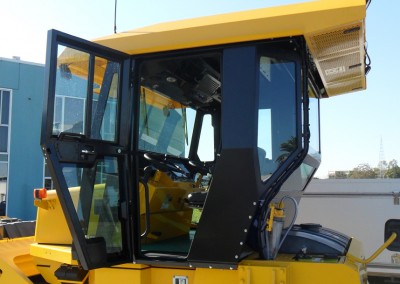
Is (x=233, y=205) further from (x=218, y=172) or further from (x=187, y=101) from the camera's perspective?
(x=187, y=101)

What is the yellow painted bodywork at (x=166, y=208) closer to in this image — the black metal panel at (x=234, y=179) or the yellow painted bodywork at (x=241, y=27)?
the black metal panel at (x=234, y=179)

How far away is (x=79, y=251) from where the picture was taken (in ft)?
10.0

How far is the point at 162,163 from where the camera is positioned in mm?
3826

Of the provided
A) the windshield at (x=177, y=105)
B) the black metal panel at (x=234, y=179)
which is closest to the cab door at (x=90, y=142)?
the windshield at (x=177, y=105)

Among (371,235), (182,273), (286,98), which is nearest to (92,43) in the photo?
(286,98)

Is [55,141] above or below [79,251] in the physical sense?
above

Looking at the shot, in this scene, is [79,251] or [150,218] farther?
[150,218]

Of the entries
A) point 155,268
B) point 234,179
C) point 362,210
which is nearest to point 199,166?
point 155,268

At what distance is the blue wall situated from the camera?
15.6 metres

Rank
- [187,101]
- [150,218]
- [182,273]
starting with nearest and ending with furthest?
[182,273]
[150,218]
[187,101]

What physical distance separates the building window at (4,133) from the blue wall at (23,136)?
134mm

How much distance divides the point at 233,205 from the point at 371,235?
10.4 ft

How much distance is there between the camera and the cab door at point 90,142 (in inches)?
118

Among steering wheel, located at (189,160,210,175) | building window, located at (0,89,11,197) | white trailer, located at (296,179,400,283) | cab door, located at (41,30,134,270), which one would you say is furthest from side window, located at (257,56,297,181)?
building window, located at (0,89,11,197)
